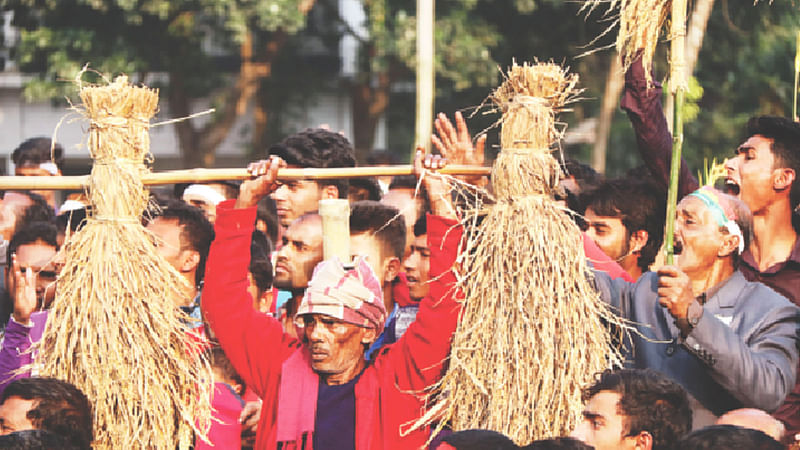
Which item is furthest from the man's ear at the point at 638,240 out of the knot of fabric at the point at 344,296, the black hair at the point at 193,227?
the black hair at the point at 193,227

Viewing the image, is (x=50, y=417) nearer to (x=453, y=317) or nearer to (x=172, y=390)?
(x=172, y=390)

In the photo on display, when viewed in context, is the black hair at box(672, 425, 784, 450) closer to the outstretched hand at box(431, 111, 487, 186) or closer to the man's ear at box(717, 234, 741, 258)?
the man's ear at box(717, 234, 741, 258)

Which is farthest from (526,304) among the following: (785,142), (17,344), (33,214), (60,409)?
(33,214)

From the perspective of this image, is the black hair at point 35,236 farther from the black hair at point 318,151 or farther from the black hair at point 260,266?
the black hair at point 318,151

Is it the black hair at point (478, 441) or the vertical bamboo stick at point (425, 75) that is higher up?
the vertical bamboo stick at point (425, 75)

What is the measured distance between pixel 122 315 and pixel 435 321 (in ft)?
3.33

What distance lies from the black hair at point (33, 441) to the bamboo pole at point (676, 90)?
6.31 feet

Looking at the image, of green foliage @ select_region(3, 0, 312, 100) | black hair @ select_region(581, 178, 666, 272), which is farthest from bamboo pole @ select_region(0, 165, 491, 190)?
green foliage @ select_region(3, 0, 312, 100)

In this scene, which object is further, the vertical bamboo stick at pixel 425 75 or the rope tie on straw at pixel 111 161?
the vertical bamboo stick at pixel 425 75

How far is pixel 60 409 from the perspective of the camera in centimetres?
377

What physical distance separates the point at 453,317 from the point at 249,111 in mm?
14737

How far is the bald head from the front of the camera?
10.9 feet

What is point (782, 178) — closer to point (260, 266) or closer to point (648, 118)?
point (648, 118)

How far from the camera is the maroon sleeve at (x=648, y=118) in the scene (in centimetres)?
436
